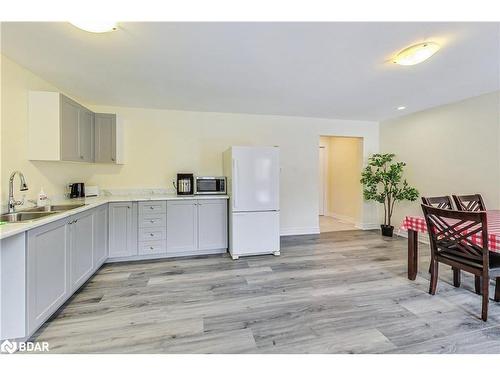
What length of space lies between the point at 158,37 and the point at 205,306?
237cm

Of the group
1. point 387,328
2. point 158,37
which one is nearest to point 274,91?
point 158,37

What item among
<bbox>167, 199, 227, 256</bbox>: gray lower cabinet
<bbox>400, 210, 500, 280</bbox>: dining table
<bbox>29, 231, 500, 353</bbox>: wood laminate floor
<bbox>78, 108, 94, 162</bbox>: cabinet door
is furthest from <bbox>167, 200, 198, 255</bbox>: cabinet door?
<bbox>400, 210, 500, 280</bbox>: dining table

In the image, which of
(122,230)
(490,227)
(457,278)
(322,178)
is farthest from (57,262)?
(322,178)

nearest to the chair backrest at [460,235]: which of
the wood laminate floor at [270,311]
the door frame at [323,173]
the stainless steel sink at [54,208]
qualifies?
the wood laminate floor at [270,311]

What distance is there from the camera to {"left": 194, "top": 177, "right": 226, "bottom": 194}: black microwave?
12.5 ft

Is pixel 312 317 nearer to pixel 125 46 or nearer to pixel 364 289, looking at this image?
pixel 364 289

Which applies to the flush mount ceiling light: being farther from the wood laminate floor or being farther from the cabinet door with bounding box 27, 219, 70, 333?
the wood laminate floor

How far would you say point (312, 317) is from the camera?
2.04 metres

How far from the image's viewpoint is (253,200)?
3.55 m

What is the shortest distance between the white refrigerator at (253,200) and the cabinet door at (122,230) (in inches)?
54.6

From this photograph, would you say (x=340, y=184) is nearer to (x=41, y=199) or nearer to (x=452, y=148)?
(x=452, y=148)

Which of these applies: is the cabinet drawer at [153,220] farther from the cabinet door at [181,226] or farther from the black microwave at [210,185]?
the black microwave at [210,185]

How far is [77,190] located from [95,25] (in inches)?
99.7

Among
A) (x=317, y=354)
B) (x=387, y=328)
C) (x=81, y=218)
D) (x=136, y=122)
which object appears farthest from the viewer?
(x=136, y=122)
